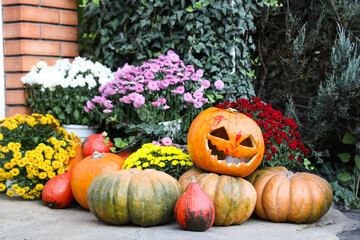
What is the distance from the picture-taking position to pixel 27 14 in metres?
3.87

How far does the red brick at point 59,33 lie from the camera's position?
3969mm

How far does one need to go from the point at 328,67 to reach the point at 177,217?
248 cm

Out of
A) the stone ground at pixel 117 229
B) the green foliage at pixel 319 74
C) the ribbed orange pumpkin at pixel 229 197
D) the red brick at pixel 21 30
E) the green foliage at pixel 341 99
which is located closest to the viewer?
the stone ground at pixel 117 229

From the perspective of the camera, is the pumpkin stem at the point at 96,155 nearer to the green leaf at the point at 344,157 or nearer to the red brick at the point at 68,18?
the red brick at the point at 68,18

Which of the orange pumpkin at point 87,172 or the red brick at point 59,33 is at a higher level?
the red brick at point 59,33

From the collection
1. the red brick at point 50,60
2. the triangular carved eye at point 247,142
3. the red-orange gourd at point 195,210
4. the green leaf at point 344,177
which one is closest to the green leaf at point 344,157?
the green leaf at point 344,177

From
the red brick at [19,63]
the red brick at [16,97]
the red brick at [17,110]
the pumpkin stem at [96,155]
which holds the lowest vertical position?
the pumpkin stem at [96,155]

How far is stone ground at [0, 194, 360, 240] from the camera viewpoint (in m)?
2.20

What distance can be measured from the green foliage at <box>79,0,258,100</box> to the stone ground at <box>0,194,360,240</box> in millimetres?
1509

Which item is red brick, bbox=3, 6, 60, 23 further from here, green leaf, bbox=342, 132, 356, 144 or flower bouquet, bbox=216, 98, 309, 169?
green leaf, bbox=342, 132, 356, 144

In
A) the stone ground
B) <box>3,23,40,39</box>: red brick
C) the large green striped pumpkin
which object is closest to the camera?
the stone ground

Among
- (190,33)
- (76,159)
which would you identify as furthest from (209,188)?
(190,33)

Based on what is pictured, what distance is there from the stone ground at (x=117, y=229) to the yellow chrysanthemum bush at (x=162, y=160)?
0.49 m

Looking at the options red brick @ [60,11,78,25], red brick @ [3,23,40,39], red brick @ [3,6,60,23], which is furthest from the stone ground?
red brick @ [60,11,78,25]
